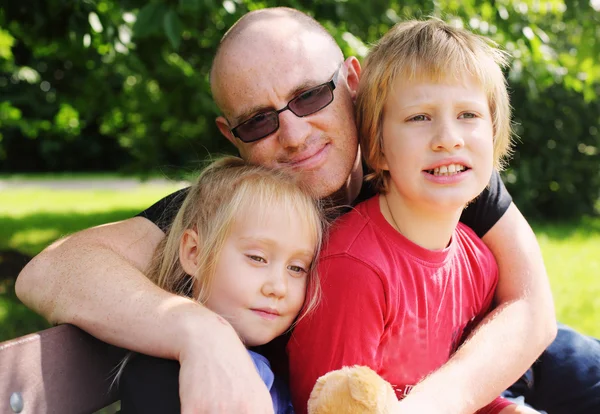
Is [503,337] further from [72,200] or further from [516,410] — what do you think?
[72,200]

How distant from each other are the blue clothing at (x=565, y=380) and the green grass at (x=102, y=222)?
2894 millimetres

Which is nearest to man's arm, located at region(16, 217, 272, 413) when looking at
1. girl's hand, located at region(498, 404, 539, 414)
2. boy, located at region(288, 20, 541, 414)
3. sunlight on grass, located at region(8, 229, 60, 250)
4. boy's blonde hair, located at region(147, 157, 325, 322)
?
boy's blonde hair, located at region(147, 157, 325, 322)

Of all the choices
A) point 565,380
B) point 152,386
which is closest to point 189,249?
point 152,386

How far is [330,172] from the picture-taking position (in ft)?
8.44

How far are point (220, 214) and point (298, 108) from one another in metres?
0.64

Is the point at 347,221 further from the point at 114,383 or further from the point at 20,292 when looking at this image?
the point at 20,292

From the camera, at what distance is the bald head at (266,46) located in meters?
2.58

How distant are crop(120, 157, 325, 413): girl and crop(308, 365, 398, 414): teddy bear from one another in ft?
1.10

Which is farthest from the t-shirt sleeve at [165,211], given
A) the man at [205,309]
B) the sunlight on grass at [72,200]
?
the sunlight on grass at [72,200]

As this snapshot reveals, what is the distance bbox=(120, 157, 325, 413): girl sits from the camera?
202cm

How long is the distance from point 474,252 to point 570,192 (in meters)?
10.1

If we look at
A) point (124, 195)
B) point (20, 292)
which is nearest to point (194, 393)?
point (20, 292)

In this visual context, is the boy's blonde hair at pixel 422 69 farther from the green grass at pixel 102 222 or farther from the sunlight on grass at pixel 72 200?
the sunlight on grass at pixel 72 200

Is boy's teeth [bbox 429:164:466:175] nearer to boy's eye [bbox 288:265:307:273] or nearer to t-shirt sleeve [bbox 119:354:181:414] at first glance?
boy's eye [bbox 288:265:307:273]
